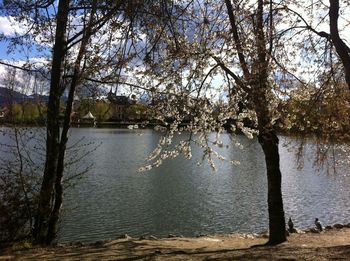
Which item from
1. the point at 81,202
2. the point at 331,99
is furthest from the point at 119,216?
the point at 331,99

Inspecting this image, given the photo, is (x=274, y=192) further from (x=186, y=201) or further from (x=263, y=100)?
(x=186, y=201)

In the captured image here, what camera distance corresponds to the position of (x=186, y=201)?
23188mm

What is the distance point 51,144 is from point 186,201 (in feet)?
44.2

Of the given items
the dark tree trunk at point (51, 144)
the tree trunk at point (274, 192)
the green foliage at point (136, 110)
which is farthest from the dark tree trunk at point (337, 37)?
the dark tree trunk at point (51, 144)

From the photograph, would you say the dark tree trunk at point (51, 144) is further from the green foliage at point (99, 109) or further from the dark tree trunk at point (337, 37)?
the dark tree trunk at point (337, 37)

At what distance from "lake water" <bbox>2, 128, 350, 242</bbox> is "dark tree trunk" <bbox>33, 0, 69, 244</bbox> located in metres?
4.52

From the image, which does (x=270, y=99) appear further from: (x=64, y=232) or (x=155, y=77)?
(x=64, y=232)

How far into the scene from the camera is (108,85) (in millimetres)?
10508

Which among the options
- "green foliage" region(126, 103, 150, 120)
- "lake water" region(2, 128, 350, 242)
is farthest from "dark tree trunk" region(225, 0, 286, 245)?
"green foliage" region(126, 103, 150, 120)

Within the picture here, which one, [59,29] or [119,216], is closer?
[59,29]

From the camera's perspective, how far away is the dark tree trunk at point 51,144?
407 inches

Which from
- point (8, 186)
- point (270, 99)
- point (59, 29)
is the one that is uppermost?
→ point (59, 29)

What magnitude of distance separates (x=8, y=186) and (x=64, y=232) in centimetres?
705

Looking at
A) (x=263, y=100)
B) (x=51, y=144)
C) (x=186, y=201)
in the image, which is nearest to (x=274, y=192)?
(x=263, y=100)
